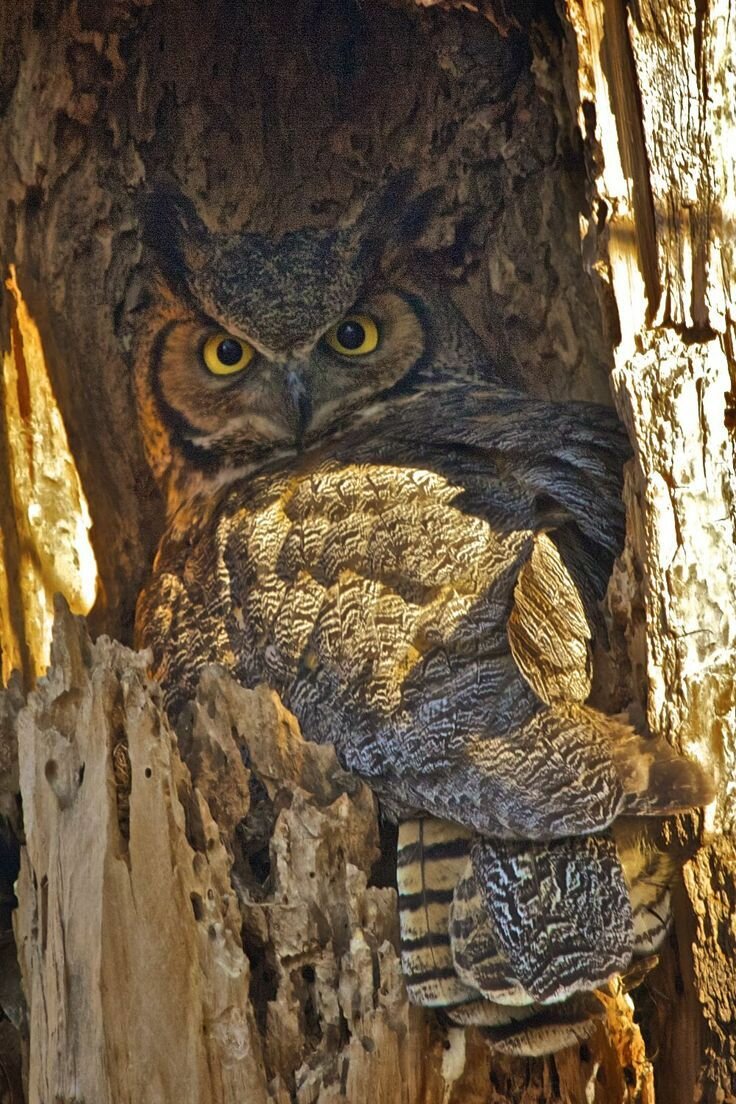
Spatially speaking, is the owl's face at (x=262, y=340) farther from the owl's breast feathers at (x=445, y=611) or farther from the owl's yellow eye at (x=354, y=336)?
the owl's breast feathers at (x=445, y=611)

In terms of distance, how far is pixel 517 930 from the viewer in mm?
1731

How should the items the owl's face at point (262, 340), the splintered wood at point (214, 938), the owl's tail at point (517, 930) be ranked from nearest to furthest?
the owl's tail at point (517, 930) < the splintered wood at point (214, 938) < the owl's face at point (262, 340)

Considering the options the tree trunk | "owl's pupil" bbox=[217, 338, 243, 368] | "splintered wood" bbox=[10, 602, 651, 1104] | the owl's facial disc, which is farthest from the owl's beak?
"splintered wood" bbox=[10, 602, 651, 1104]

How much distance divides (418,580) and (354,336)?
0.68 m

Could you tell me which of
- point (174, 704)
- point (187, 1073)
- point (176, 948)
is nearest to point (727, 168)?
point (174, 704)

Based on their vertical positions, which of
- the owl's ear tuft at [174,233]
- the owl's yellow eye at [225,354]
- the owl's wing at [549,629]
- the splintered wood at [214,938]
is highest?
the owl's ear tuft at [174,233]

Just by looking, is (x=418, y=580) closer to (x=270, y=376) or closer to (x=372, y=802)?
(x=372, y=802)

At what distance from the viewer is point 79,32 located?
2484 millimetres

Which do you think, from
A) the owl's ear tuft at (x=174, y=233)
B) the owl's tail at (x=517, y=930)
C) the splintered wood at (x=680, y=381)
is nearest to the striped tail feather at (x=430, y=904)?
the owl's tail at (x=517, y=930)

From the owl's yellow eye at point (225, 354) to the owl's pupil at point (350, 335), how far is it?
18cm

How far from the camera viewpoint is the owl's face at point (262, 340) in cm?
242

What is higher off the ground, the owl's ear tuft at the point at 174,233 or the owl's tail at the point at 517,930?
the owl's ear tuft at the point at 174,233

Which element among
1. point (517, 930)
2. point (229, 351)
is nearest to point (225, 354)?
point (229, 351)

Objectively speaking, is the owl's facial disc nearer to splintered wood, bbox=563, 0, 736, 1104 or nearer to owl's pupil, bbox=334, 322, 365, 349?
owl's pupil, bbox=334, 322, 365, 349
